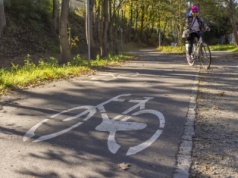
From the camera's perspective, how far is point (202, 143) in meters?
4.48

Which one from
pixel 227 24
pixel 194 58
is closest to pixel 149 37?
pixel 227 24

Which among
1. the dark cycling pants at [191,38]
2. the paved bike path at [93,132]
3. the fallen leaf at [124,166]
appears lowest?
the fallen leaf at [124,166]

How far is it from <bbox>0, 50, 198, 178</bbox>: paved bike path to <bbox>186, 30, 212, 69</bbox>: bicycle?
3887mm

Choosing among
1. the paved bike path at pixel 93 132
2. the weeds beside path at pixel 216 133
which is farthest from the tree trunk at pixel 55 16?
the weeds beside path at pixel 216 133

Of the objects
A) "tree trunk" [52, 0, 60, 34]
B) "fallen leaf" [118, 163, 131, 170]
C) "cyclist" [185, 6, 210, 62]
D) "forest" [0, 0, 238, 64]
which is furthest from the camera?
"tree trunk" [52, 0, 60, 34]

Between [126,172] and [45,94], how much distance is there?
4722 millimetres

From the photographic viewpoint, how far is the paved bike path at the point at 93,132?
12.4 feet

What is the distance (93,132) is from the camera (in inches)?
197

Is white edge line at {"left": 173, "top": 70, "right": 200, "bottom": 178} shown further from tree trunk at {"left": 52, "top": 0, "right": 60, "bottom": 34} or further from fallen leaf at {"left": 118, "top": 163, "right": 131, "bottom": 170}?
tree trunk at {"left": 52, "top": 0, "right": 60, "bottom": 34}

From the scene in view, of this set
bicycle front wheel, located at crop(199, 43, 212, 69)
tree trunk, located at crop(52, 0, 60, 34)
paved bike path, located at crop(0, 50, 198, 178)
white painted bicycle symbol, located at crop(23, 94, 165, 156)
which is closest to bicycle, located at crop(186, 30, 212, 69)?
bicycle front wheel, located at crop(199, 43, 212, 69)

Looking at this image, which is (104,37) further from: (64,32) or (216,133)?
A: (216,133)

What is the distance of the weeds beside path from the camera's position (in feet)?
12.3

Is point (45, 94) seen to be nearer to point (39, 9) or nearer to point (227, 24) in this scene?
point (39, 9)

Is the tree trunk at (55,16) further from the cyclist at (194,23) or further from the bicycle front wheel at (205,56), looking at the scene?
the cyclist at (194,23)
